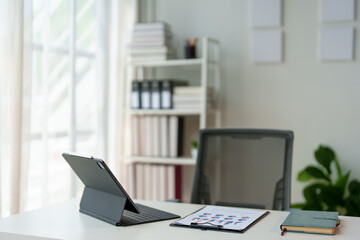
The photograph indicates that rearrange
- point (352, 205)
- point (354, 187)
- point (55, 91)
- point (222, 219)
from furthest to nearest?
point (354, 187) → point (352, 205) → point (55, 91) → point (222, 219)

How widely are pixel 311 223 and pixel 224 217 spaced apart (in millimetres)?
337

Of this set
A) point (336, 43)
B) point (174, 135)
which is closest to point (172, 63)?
point (174, 135)

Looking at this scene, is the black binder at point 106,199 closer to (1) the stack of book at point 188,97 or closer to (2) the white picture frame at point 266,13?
(1) the stack of book at point 188,97

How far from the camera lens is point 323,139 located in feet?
11.7

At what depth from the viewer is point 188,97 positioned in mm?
3527

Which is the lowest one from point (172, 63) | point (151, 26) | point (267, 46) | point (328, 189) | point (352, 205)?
point (352, 205)

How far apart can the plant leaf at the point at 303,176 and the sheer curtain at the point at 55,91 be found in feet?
4.40

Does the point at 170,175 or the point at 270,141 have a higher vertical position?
the point at 270,141

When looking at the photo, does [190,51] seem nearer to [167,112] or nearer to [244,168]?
[167,112]

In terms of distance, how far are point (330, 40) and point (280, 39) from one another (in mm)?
359

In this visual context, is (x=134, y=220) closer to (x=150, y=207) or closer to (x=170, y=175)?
(x=150, y=207)

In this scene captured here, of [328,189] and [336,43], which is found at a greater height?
[336,43]

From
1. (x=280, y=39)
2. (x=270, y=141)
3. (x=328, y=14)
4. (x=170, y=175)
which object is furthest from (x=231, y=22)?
(x=270, y=141)

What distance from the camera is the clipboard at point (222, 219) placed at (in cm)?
171
